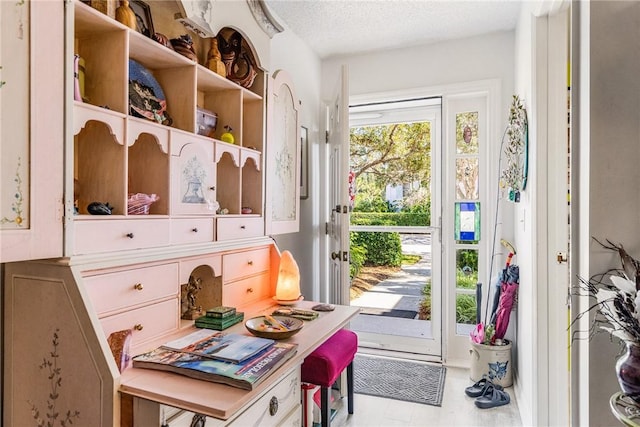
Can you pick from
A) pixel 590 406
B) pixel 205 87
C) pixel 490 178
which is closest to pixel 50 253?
pixel 205 87

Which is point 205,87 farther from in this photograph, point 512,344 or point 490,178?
point 512,344

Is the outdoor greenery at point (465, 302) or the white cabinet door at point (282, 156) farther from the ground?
the white cabinet door at point (282, 156)

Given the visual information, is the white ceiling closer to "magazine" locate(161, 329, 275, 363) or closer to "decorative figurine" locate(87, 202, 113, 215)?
"decorative figurine" locate(87, 202, 113, 215)

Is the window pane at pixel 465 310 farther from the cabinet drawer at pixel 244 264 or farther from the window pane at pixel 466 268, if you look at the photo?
the cabinet drawer at pixel 244 264

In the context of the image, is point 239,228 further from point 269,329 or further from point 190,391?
point 190,391

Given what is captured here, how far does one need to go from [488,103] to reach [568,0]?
1.15m

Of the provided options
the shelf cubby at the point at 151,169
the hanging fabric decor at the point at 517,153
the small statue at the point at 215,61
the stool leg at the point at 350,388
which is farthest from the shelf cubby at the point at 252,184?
the hanging fabric decor at the point at 517,153

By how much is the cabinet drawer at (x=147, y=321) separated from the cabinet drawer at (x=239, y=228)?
14.8 inches

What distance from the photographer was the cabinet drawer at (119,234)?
1.12 meters

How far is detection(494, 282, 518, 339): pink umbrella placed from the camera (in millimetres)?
2611

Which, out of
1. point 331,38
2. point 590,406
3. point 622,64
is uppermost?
point 331,38

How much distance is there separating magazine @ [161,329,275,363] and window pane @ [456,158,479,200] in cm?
228

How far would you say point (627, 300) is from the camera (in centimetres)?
83

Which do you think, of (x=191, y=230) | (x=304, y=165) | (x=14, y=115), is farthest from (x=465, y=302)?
(x=14, y=115)
